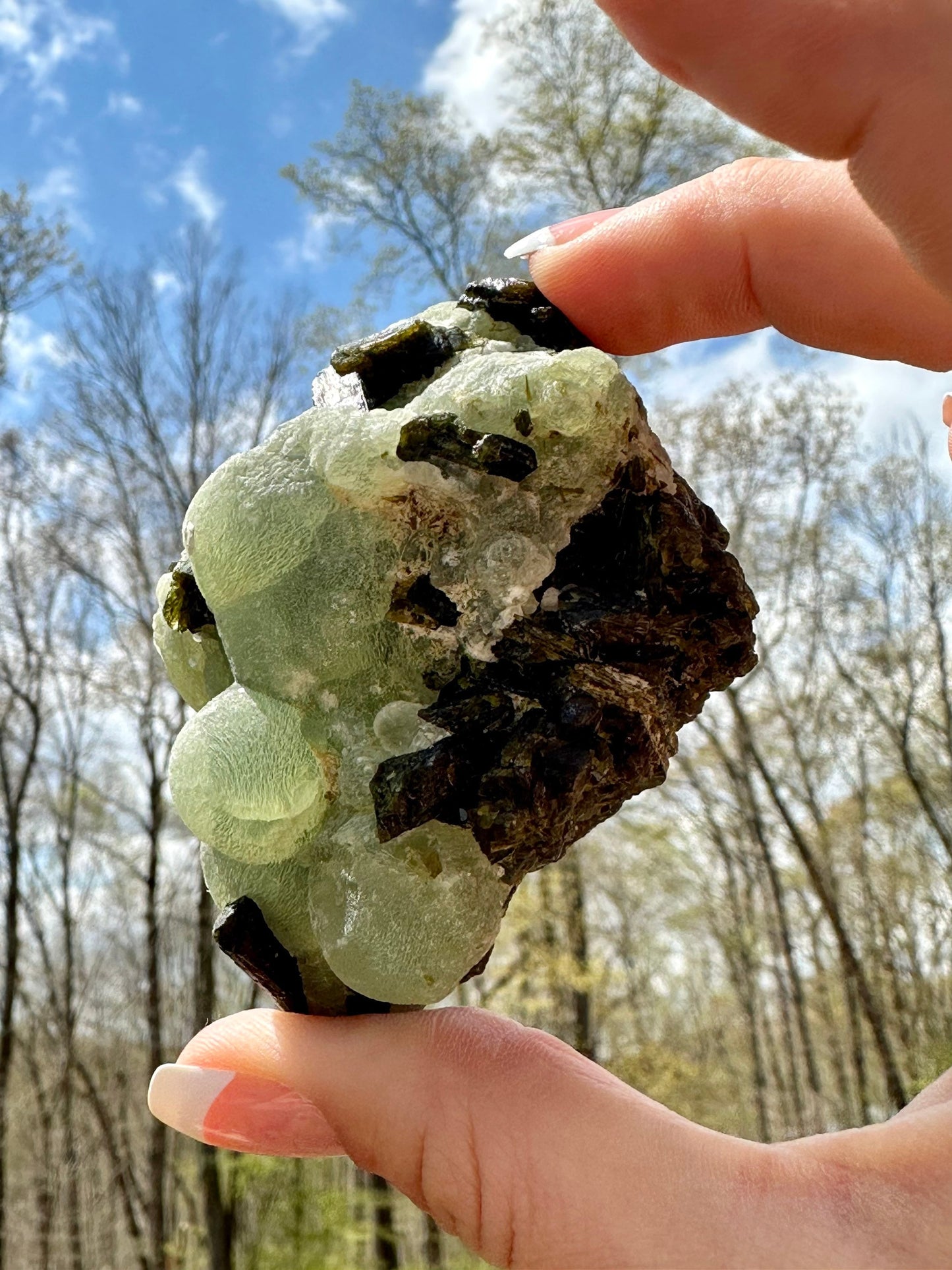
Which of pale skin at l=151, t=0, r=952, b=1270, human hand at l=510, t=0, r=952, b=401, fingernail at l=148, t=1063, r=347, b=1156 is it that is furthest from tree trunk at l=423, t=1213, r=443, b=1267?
human hand at l=510, t=0, r=952, b=401

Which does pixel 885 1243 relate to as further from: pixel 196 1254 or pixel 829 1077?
pixel 829 1077

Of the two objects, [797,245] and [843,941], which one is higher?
[797,245]

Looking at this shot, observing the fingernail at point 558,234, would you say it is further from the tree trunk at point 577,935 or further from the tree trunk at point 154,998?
the tree trunk at point 577,935

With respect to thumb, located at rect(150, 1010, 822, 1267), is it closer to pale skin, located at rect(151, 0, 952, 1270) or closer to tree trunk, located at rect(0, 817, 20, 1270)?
pale skin, located at rect(151, 0, 952, 1270)

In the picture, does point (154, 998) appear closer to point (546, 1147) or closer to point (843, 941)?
point (843, 941)

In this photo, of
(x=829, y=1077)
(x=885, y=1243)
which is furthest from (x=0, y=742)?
(x=829, y=1077)

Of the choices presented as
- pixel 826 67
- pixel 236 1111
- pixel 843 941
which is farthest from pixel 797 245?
pixel 843 941
